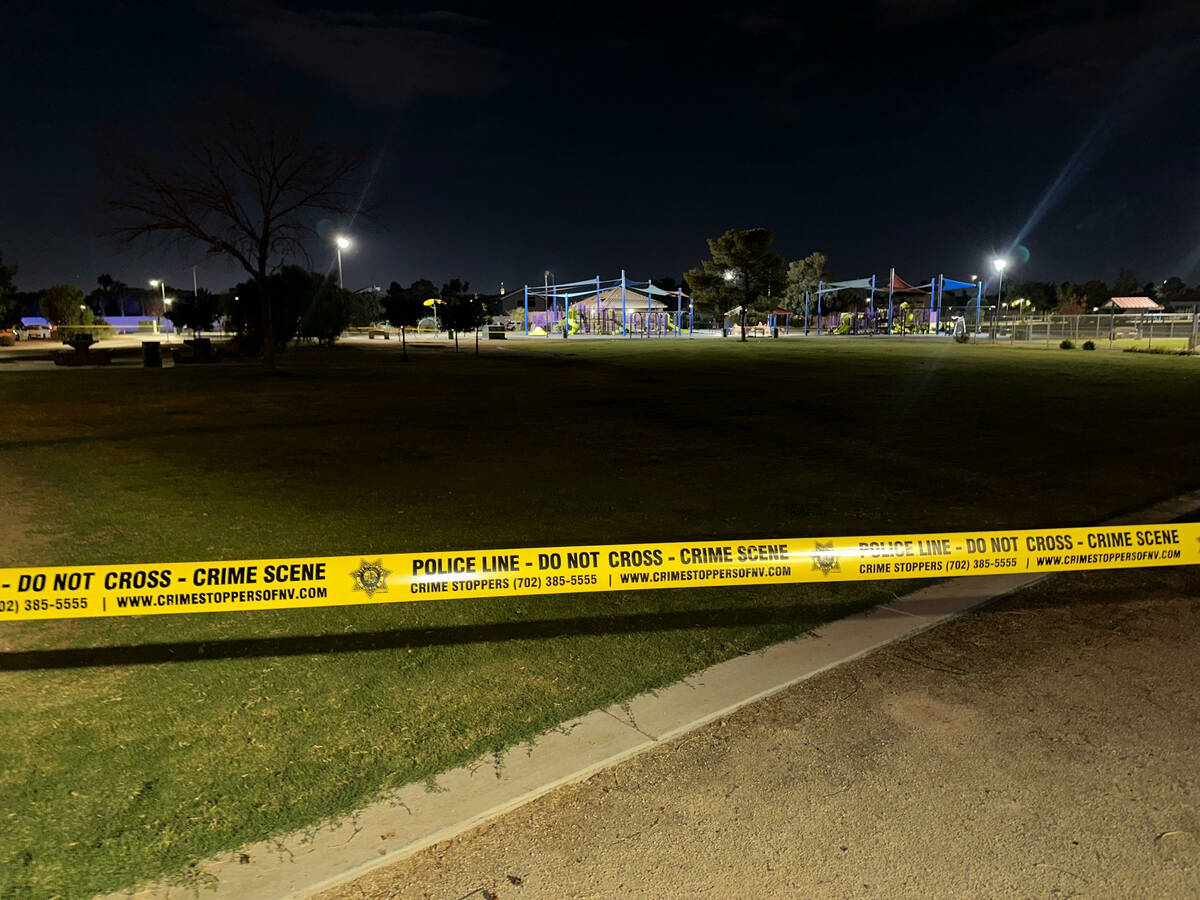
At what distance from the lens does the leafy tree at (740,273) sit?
63781mm

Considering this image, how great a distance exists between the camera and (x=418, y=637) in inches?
191

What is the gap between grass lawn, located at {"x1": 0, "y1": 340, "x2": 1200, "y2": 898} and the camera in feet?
10.8

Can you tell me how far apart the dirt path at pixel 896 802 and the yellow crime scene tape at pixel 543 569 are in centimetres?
64

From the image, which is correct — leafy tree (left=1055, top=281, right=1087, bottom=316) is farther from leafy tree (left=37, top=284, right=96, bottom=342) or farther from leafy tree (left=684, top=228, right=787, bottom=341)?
leafy tree (left=37, top=284, right=96, bottom=342)

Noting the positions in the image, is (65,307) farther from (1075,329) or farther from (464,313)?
(1075,329)

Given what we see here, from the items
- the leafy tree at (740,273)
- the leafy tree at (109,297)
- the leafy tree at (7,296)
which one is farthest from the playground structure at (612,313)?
the leafy tree at (109,297)

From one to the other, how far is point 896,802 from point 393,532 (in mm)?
5112

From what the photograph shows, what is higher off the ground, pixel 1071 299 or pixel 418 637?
pixel 1071 299

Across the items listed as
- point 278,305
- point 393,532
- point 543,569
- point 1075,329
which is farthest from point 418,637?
point 1075,329

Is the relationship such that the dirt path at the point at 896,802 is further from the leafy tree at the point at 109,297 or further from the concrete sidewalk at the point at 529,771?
the leafy tree at the point at 109,297

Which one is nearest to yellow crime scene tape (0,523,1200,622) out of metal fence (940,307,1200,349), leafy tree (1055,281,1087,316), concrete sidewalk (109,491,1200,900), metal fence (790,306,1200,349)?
concrete sidewalk (109,491,1200,900)

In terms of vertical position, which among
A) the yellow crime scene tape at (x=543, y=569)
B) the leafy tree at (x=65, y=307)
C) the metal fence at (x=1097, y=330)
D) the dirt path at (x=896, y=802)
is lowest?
the dirt path at (x=896, y=802)

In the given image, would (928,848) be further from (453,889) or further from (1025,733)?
(453,889)

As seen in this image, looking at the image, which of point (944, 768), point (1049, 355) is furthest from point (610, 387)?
point (1049, 355)
